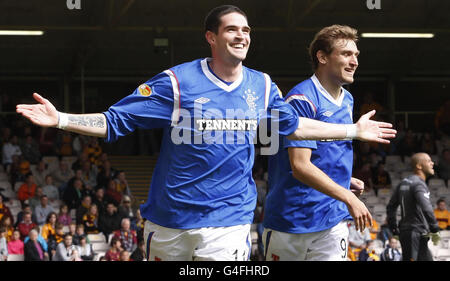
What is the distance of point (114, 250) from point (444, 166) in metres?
10.5

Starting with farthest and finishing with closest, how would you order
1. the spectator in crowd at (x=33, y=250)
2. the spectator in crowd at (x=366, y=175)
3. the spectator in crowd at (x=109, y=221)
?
the spectator in crowd at (x=366, y=175) → the spectator in crowd at (x=109, y=221) → the spectator in crowd at (x=33, y=250)

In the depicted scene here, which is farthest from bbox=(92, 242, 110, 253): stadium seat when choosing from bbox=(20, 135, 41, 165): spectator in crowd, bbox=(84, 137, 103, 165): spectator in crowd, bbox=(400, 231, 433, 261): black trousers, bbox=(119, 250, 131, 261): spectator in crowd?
bbox=(400, 231, 433, 261): black trousers

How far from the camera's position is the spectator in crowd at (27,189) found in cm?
1773

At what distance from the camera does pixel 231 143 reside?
445 cm

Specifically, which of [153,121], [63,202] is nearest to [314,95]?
[153,121]

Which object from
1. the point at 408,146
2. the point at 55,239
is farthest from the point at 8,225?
the point at 408,146

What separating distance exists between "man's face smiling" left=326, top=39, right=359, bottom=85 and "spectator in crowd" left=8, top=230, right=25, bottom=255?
1130 centimetres

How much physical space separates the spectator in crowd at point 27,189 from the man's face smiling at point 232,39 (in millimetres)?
13969

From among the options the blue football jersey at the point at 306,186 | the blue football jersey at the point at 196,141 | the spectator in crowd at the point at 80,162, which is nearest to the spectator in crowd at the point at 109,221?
the spectator in crowd at the point at 80,162

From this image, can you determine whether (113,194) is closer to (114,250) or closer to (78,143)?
(114,250)

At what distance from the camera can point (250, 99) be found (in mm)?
4582

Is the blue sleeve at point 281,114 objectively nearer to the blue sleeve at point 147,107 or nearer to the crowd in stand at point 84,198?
the blue sleeve at point 147,107

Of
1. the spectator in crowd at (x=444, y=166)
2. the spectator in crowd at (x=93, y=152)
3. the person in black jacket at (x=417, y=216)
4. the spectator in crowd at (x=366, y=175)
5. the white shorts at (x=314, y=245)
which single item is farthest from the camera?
the spectator in crowd at (x=444, y=166)
